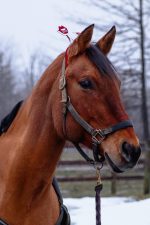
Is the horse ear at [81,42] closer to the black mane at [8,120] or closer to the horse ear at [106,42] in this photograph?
the horse ear at [106,42]

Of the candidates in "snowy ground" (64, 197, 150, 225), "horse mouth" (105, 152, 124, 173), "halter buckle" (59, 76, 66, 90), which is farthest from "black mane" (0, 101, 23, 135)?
"snowy ground" (64, 197, 150, 225)

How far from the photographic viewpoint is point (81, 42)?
304cm

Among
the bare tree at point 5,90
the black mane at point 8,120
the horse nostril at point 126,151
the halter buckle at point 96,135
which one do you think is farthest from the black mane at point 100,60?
the bare tree at point 5,90

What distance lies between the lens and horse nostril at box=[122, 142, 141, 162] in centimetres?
271

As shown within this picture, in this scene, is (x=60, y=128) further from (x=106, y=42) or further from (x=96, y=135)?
(x=106, y=42)

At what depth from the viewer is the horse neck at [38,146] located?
3.13 metres

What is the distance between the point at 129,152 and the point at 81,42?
0.78 meters

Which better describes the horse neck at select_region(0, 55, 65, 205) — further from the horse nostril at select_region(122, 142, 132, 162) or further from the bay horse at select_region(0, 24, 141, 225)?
the horse nostril at select_region(122, 142, 132, 162)

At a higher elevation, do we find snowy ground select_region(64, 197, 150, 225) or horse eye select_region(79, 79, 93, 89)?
horse eye select_region(79, 79, 93, 89)

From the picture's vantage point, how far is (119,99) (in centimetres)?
289

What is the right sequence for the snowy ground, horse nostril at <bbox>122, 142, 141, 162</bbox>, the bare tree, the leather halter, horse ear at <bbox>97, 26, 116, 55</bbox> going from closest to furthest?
horse nostril at <bbox>122, 142, 141, 162</bbox>
the leather halter
horse ear at <bbox>97, 26, 116, 55</bbox>
the snowy ground
the bare tree

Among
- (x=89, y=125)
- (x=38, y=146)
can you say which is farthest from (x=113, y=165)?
(x=38, y=146)

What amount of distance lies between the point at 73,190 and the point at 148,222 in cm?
630

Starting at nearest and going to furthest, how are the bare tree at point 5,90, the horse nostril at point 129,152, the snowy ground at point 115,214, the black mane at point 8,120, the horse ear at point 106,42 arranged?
the horse nostril at point 129,152, the horse ear at point 106,42, the black mane at point 8,120, the snowy ground at point 115,214, the bare tree at point 5,90
